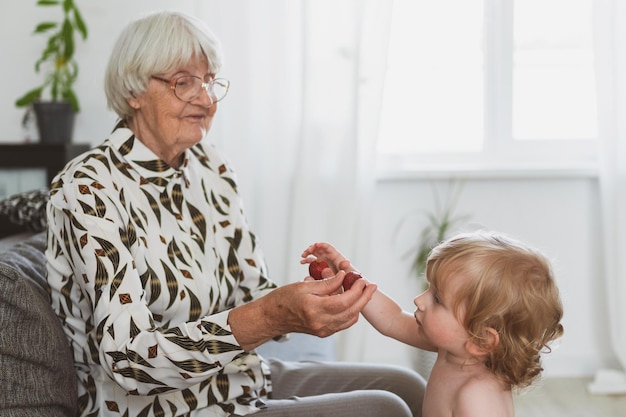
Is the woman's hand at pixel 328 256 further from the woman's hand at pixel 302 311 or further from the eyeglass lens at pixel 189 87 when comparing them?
the eyeglass lens at pixel 189 87

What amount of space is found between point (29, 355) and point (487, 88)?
2626mm

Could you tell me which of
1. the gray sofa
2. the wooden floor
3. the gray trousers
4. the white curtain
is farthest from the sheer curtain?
the gray sofa

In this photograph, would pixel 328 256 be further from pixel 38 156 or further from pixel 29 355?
pixel 38 156

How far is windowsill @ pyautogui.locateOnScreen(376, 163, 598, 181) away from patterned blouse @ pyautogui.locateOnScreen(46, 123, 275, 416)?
1.68 metres

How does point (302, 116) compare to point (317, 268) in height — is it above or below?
above

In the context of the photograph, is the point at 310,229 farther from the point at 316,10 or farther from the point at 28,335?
the point at 28,335

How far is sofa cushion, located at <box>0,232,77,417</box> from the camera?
5.14 feet

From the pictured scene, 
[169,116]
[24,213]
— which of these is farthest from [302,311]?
[24,213]

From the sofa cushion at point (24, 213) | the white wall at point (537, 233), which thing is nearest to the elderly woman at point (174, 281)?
the sofa cushion at point (24, 213)

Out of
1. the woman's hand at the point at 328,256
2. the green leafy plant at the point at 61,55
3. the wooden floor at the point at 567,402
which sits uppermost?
the green leafy plant at the point at 61,55

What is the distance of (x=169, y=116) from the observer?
75.6 inches

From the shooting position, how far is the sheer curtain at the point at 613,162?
3504mm

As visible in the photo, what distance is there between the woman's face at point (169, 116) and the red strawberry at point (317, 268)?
0.43m

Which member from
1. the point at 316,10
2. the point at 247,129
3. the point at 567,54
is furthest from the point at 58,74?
the point at 567,54
